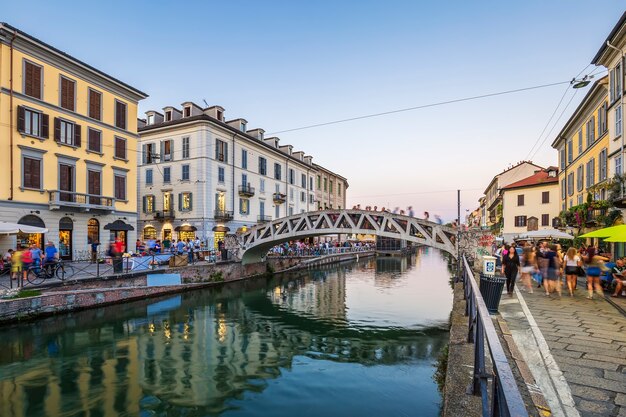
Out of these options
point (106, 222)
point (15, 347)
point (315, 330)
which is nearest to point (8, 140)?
point (106, 222)

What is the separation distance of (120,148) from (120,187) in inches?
108

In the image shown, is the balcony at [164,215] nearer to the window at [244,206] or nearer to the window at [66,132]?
the window at [244,206]

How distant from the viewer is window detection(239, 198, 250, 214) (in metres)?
36.3

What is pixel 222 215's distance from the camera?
108 feet

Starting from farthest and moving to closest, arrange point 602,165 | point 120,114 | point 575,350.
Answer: point 120,114, point 602,165, point 575,350

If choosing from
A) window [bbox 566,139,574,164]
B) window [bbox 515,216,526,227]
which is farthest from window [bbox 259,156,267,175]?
window [bbox 566,139,574,164]

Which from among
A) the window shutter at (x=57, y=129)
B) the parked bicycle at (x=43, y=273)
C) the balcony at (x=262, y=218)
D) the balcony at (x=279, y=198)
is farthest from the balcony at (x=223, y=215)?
the parked bicycle at (x=43, y=273)

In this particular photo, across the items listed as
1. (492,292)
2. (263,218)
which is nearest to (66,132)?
(263,218)

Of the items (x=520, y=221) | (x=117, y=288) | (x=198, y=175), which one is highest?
(x=198, y=175)

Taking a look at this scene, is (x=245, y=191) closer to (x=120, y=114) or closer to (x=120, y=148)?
(x=120, y=148)

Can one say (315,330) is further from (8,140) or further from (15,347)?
(8,140)

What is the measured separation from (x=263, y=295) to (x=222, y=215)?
13.2 meters

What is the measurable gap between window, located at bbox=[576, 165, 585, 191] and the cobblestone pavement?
16.8 m

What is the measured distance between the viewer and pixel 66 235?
72.8ft
